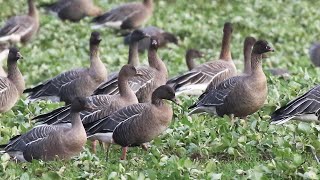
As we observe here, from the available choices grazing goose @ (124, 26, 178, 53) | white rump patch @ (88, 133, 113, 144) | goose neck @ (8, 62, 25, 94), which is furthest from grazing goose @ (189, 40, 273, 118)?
grazing goose @ (124, 26, 178, 53)

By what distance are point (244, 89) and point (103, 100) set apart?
201cm

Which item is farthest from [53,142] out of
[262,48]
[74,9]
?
[74,9]

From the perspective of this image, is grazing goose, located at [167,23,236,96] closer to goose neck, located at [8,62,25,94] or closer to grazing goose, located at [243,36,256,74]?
grazing goose, located at [243,36,256,74]

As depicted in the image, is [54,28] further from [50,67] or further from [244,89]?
[244,89]

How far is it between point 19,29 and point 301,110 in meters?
11.3

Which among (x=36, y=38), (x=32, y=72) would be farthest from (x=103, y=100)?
(x=36, y=38)

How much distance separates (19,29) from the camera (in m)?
21.5

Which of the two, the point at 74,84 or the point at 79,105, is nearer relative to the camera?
the point at 79,105

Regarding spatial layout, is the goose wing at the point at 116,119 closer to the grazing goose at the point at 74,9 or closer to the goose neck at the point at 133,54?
the goose neck at the point at 133,54

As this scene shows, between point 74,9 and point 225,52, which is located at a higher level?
point 225,52

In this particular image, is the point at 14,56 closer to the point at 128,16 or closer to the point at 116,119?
the point at 116,119

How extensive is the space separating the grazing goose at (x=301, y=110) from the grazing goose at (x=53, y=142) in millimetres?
2580

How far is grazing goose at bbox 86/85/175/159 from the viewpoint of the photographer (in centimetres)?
1103

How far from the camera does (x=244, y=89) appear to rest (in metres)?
12.4
